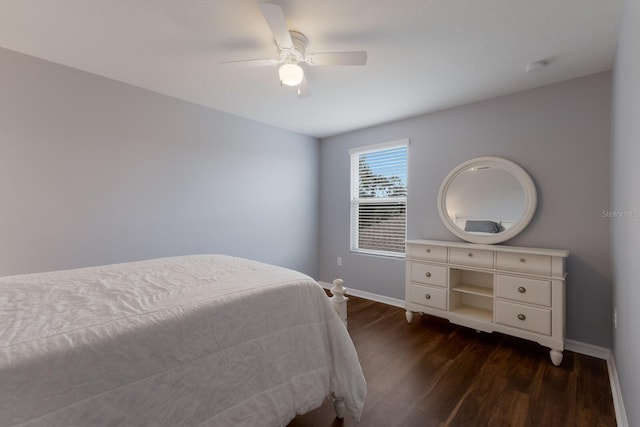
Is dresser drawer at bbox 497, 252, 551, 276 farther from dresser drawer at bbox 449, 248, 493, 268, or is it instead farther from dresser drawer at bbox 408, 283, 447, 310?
dresser drawer at bbox 408, 283, 447, 310

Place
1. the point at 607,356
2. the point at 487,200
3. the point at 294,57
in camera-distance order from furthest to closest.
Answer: the point at 487,200, the point at 607,356, the point at 294,57

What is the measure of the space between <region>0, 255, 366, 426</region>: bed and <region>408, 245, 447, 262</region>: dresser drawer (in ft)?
5.51

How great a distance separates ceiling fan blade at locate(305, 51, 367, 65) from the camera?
174 cm

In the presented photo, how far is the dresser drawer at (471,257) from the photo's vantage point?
2.51 metres

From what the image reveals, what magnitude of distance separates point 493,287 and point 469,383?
0.95 metres

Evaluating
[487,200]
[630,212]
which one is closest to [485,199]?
[487,200]

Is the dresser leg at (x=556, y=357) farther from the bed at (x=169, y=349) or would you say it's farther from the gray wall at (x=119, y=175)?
the gray wall at (x=119, y=175)

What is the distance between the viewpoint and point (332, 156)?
4227mm

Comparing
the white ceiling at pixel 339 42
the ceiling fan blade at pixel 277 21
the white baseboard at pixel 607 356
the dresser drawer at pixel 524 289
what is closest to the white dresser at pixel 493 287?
the dresser drawer at pixel 524 289

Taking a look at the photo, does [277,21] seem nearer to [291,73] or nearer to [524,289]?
[291,73]

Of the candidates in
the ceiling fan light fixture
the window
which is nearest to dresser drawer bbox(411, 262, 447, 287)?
the window

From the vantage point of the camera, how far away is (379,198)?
3785 mm

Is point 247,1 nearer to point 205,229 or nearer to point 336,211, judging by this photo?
point 205,229

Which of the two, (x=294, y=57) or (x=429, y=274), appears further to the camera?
(x=429, y=274)
